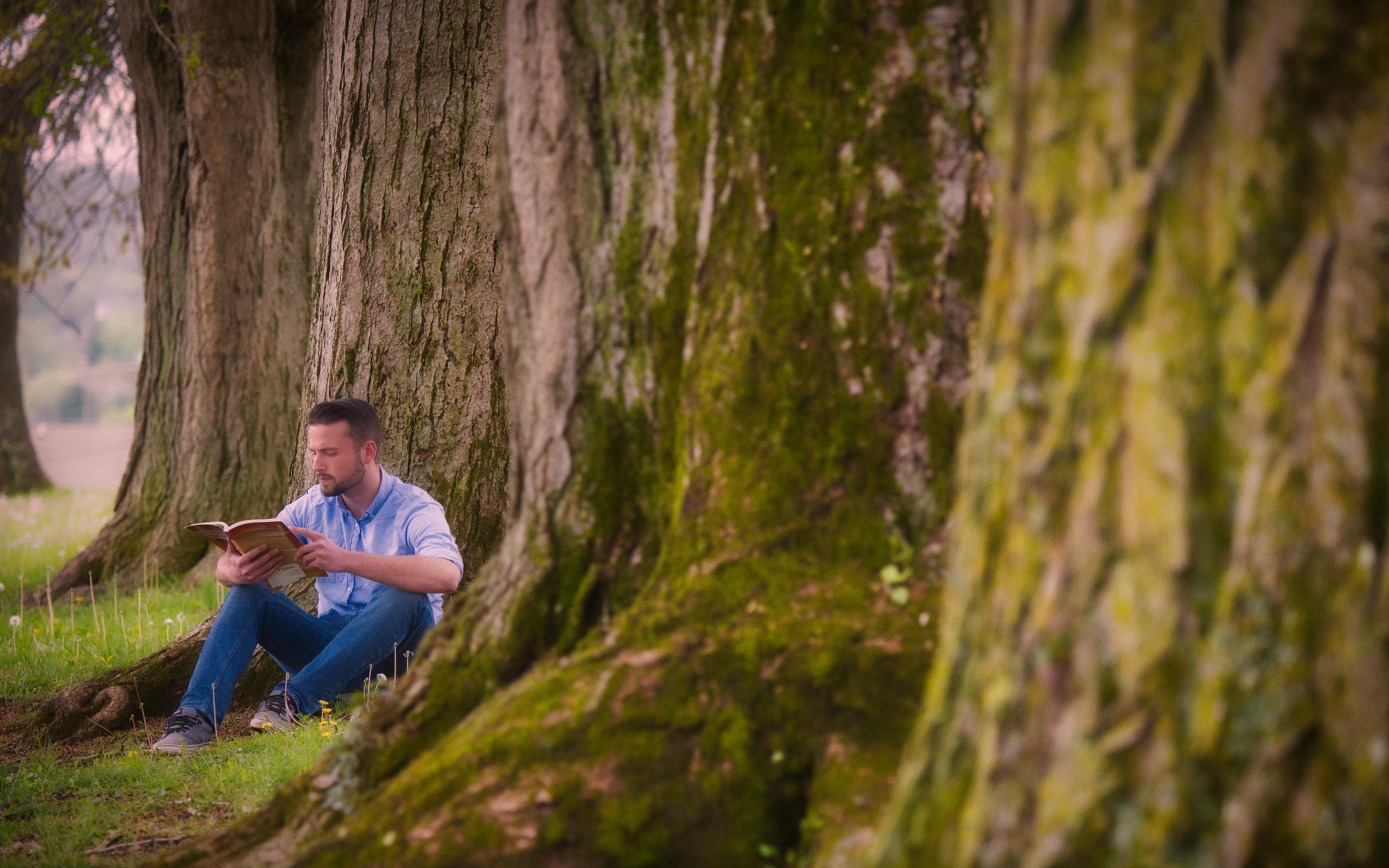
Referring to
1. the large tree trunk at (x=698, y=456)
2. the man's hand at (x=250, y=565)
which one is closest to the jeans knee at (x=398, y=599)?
the man's hand at (x=250, y=565)

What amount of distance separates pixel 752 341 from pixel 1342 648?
137 cm

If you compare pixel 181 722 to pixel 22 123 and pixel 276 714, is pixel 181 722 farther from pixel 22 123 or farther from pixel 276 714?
pixel 22 123

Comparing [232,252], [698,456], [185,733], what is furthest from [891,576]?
[232,252]

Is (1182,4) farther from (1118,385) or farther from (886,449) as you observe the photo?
(886,449)

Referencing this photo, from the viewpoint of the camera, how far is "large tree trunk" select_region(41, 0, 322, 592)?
7246 mm

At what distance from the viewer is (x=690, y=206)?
8.41ft

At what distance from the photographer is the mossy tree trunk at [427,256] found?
5.11 metres

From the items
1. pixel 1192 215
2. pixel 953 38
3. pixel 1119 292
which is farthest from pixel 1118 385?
pixel 953 38

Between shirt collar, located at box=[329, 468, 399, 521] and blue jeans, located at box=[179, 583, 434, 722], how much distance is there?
1.24 ft

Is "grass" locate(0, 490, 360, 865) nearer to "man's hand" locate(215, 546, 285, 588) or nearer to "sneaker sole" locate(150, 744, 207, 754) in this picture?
"sneaker sole" locate(150, 744, 207, 754)

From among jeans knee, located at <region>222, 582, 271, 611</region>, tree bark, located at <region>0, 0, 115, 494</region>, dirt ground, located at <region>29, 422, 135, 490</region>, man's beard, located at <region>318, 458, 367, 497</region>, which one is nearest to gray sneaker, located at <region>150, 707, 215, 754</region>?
jeans knee, located at <region>222, 582, 271, 611</region>

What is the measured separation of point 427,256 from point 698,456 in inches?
123

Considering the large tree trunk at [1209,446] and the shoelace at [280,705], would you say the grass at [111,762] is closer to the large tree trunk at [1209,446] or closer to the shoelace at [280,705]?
the shoelace at [280,705]

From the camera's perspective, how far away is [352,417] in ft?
15.1
